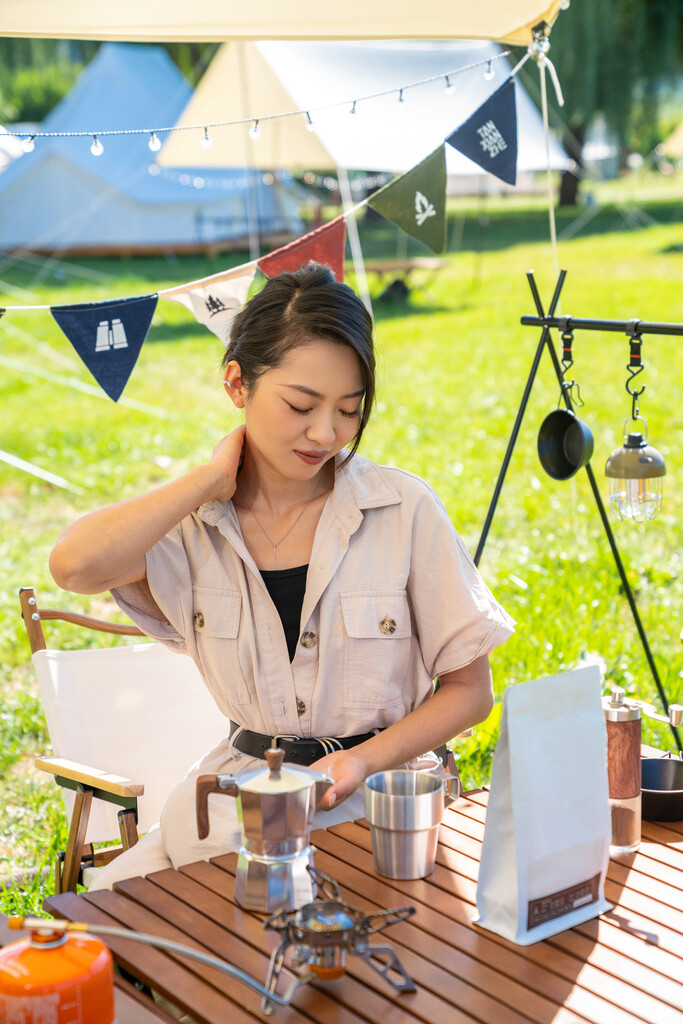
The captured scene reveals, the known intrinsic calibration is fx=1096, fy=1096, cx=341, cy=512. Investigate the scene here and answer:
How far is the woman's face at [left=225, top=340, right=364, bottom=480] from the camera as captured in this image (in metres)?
1.89

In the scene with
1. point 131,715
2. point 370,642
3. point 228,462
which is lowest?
point 131,715

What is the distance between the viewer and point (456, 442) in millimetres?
7148

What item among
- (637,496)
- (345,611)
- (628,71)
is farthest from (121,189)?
(345,611)

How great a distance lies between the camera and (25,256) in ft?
53.3

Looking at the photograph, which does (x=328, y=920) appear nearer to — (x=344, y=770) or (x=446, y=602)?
(x=344, y=770)

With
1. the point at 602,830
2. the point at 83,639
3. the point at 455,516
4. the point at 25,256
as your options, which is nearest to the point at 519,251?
the point at 25,256

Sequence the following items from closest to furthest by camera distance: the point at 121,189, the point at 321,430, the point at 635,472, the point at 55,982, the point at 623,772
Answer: the point at 55,982, the point at 623,772, the point at 321,430, the point at 635,472, the point at 121,189

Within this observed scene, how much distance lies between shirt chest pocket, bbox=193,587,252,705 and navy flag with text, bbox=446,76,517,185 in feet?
5.31

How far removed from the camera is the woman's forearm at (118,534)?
6.20ft

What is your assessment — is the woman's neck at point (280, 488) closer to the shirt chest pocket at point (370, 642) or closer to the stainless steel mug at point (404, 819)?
the shirt chest pocket at point (370, 642)

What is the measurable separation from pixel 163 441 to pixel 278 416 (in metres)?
5.54

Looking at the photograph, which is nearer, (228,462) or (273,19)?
(228,462)

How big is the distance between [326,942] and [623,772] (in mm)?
605

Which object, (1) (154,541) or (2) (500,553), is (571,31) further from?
(1) (154,541)
